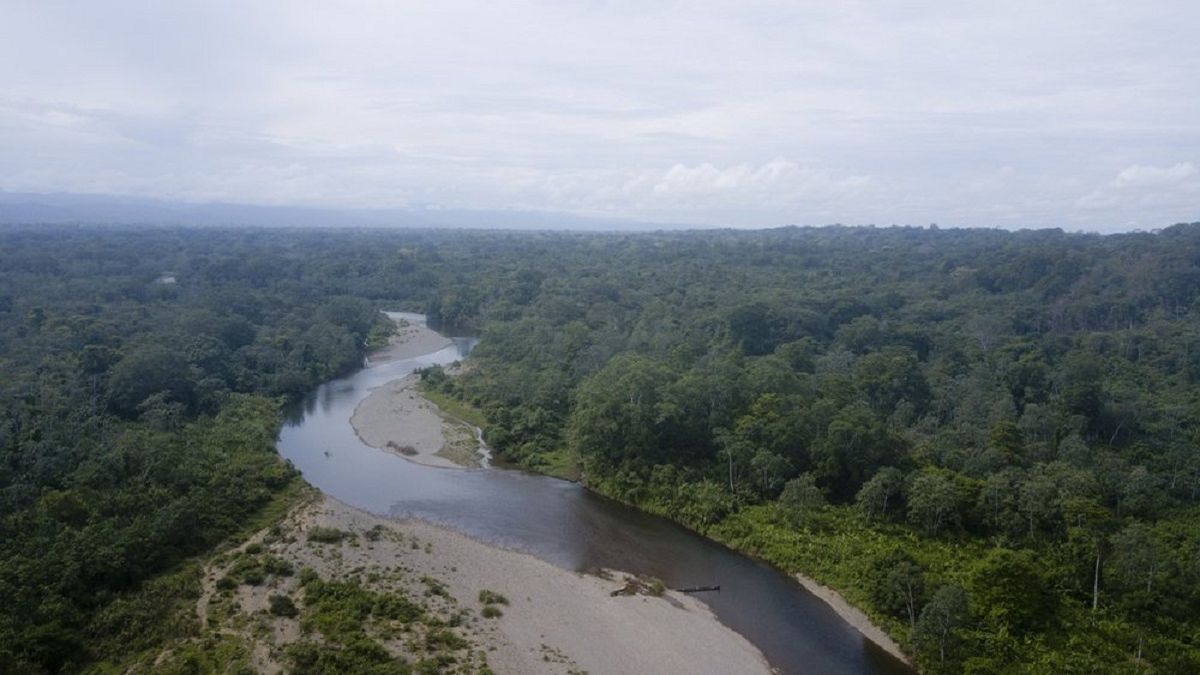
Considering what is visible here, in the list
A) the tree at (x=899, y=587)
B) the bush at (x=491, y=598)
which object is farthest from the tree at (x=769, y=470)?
the bush at (x=491, y=598)

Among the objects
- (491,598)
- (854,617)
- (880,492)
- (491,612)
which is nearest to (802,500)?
(880,492)

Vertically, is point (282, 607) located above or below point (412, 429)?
above

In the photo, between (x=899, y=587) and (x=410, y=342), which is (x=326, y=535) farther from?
(x=410, y=342)

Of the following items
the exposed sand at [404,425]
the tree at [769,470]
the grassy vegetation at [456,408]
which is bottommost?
the exposed sand at [404,425]

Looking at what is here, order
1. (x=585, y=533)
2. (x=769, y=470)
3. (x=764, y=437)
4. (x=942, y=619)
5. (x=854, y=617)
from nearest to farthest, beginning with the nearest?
(x=942, y=619)
(x=854, y=617)
(x=585, y=533)
(x=769, y=470)
(x=764, y=437)

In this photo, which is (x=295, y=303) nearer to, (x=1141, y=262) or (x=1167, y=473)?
(x=1167, y=473)

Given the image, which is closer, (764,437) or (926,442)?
(764,437)

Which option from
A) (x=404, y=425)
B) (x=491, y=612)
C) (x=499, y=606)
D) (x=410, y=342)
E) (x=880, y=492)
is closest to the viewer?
(x=491, y=612)

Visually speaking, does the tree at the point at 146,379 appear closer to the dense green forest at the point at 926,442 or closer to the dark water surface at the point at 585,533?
the dark water surface at the point at 585,533
